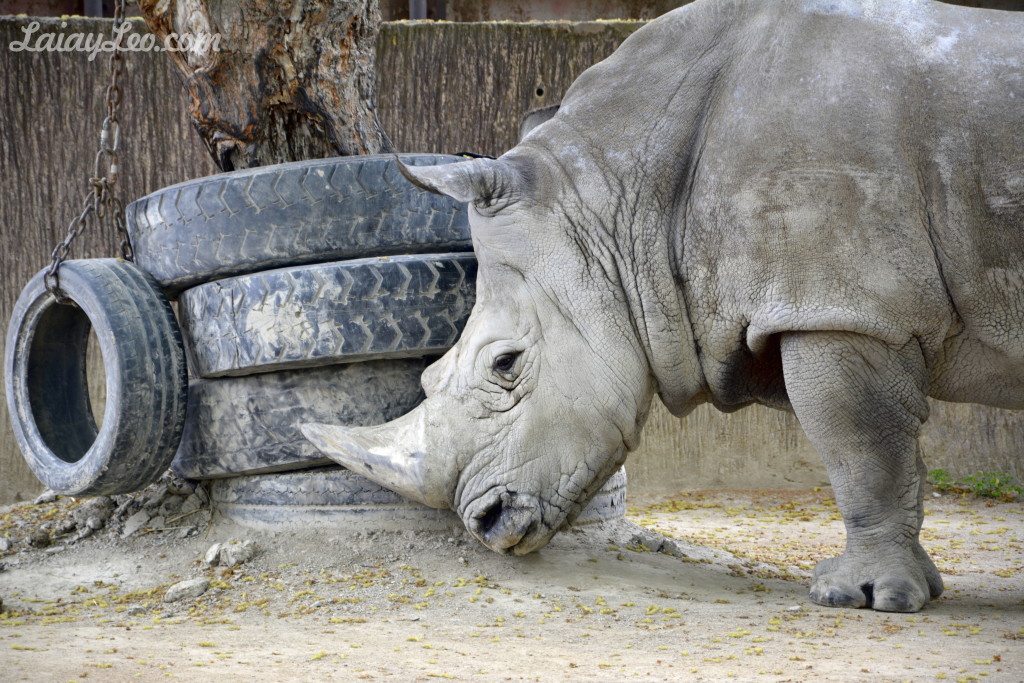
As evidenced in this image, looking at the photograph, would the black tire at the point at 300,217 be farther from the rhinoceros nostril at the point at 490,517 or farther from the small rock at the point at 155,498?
the rhinoceros nostril at the point at 490,517

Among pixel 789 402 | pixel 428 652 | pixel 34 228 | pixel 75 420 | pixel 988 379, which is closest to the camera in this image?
pixel 428 652

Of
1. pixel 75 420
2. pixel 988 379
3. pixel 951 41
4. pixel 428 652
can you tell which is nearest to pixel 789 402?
pixel 988 379

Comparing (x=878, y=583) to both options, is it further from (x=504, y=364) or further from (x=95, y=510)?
(x=95, y=510)

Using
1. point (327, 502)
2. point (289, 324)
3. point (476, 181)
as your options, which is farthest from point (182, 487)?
point (476, 181)

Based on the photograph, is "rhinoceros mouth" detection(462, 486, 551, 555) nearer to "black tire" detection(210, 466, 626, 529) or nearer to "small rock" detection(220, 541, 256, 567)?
"black tire" detection(210, 466, 626, 529)

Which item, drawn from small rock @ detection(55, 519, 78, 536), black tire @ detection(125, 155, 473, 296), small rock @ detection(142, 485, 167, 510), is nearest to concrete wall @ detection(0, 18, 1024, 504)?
small rock @ detection(55, 519, 78, 536)

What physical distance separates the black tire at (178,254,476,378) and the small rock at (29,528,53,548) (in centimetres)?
115

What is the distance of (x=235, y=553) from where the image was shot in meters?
4.71

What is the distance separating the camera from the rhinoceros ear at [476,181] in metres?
4.35

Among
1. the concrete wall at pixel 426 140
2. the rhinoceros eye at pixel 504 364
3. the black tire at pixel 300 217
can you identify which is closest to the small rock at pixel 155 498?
the black tire at pixel 300 217

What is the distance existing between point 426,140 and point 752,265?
4107 mm

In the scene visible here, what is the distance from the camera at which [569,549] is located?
16.0 ft

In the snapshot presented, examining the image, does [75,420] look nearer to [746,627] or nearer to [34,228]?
[34,228]

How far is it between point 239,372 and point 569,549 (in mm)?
1553
